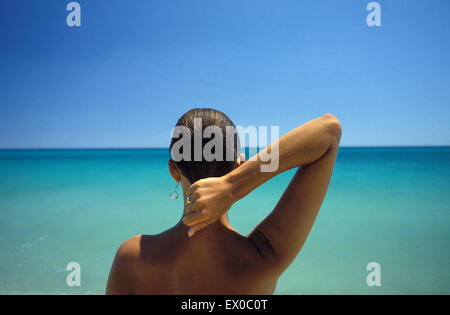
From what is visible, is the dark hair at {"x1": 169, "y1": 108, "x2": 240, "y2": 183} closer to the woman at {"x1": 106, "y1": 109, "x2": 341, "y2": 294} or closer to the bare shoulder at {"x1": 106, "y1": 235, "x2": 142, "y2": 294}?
the woman at {"x1": 106, "y1": 109, "x2": 341, "y2": 294}

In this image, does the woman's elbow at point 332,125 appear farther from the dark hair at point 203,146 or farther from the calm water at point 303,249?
the calm water at point 303,249

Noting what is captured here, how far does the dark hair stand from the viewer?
2.62 feet

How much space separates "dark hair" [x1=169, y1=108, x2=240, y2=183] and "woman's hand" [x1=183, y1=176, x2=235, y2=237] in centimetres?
16

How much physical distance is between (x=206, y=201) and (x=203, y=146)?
0.22m

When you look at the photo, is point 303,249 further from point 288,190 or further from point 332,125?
point 332,125

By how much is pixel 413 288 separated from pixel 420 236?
2590mm

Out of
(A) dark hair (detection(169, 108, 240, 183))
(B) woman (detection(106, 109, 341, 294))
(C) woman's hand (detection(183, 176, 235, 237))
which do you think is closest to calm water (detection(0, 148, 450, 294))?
(B) woman (detection(106, 109, 341, 294))

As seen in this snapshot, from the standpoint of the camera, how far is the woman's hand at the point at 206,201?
618 millimetres

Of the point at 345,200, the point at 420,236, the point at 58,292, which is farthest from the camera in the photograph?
the point at 345,200

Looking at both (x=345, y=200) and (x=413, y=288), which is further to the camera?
(x=345, y=200)

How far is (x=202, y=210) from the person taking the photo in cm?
62
